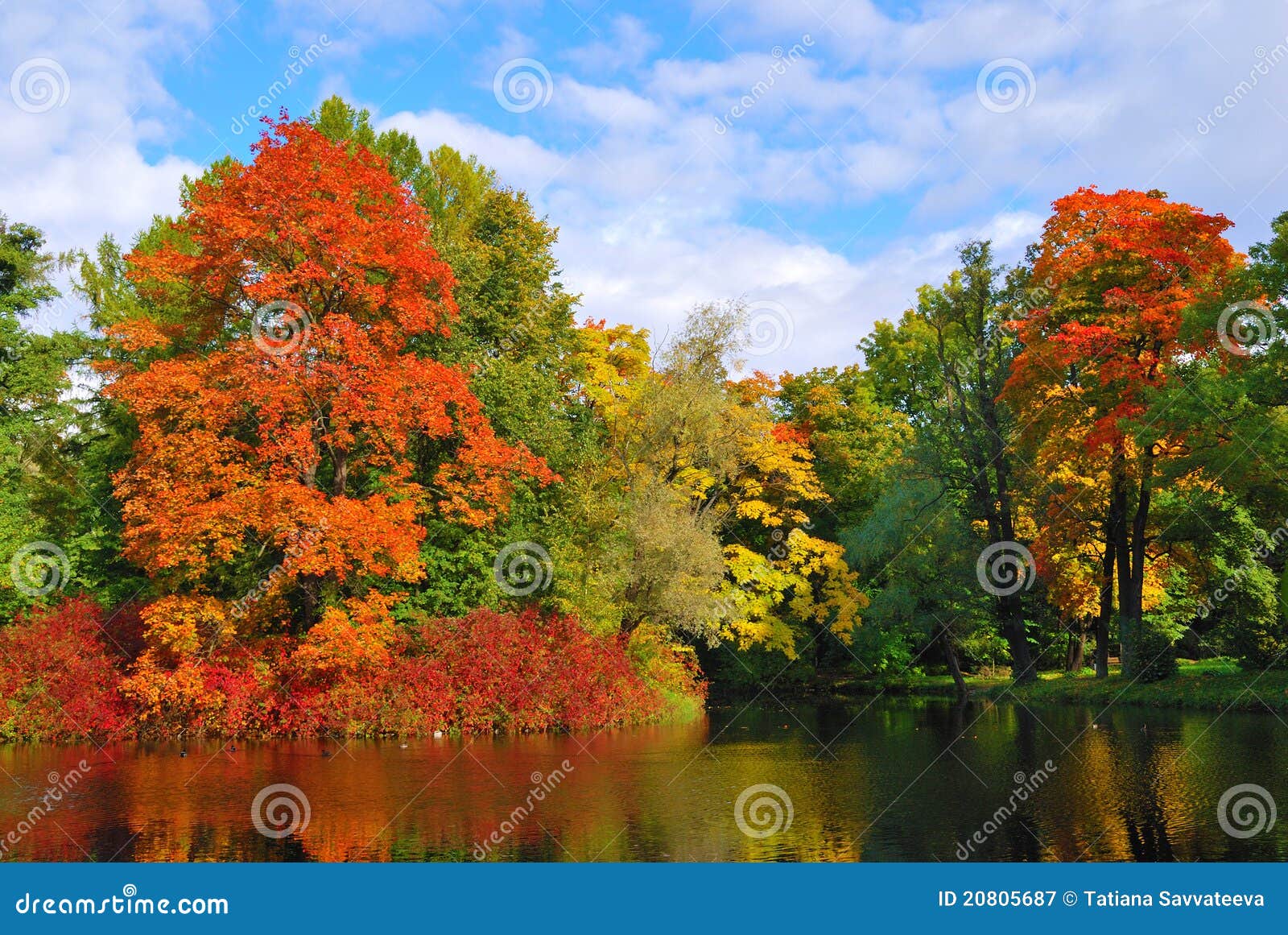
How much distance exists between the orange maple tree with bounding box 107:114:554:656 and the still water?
410cm

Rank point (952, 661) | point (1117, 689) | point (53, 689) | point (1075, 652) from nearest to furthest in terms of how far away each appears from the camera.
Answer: point (53, 689) < point (1117, 689) < point (952, 661) < point (1075, 652)

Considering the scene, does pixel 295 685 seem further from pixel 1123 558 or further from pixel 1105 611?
pixel 1105 611

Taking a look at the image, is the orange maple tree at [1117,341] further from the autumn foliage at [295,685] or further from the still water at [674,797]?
the autumn foliage at [295,685]

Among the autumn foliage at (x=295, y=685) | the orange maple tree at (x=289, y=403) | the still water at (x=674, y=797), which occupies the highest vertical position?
the orange maple tree at (x=289, y=403)

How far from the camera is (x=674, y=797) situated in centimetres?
1566

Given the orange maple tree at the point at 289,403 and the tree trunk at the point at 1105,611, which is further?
the tree trunk at the point at 1105,611

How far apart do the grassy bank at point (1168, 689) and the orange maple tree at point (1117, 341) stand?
4.97 ft

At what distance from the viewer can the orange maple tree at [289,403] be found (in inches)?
900

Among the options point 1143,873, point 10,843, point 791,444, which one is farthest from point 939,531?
point 10,843

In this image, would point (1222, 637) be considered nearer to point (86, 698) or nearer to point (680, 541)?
point (680, 541)

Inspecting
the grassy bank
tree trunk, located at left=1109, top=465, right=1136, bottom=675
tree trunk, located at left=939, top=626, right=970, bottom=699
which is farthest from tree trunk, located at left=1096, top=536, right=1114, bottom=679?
tree trunk, located at left=939, top=626, right=970, bottom=699

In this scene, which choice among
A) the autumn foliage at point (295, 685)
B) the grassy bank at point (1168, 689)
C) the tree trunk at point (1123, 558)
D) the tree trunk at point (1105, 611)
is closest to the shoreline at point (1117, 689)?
the grassy bank at point (1168, 689)

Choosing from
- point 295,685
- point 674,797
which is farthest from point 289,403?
point 674,797

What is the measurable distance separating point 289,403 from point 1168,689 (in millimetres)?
26360
